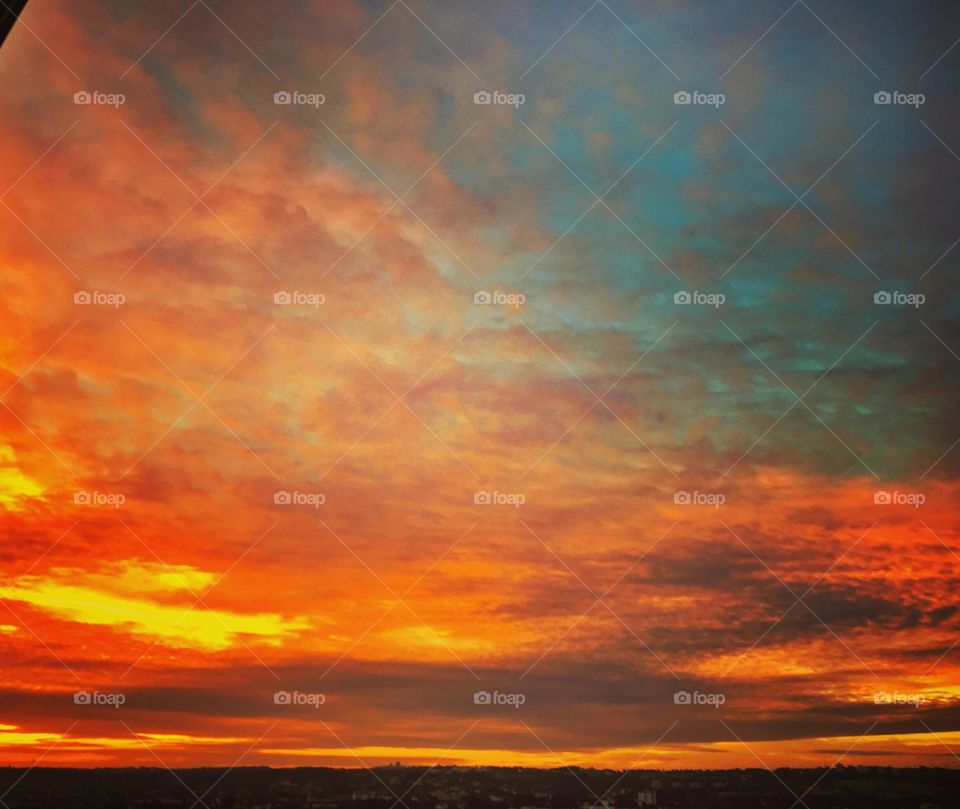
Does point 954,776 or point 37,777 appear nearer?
point 37,777

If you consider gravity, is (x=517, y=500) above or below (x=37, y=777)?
above

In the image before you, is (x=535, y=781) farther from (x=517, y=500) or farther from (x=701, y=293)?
(x=701, y=293)

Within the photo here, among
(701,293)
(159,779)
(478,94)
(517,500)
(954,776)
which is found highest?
(478,94)

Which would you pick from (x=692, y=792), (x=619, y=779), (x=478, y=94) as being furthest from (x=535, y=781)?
(x=478, y=94)

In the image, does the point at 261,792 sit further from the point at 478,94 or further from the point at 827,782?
the point at 478,94

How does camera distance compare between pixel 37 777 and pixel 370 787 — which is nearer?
pixel 37 777

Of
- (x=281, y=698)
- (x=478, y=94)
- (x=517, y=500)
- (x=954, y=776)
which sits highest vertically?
(x=478, y=94)

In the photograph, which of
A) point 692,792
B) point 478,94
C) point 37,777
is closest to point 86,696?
point 37,777

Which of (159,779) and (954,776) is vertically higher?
(159,779)
